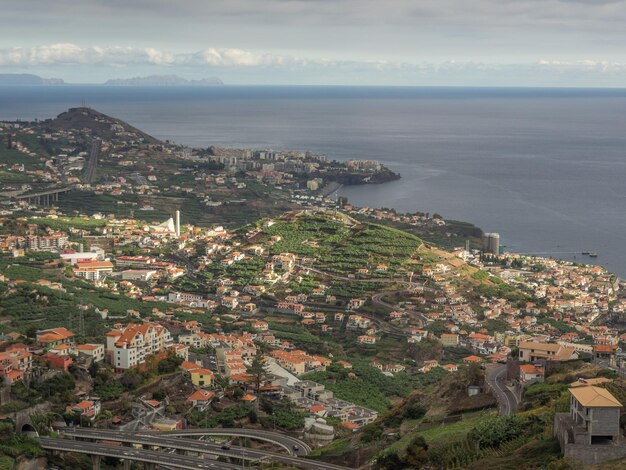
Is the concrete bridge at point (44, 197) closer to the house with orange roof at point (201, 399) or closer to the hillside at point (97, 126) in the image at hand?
the hillside at point (97, 126)

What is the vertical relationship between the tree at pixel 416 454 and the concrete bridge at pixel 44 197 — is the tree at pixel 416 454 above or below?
above

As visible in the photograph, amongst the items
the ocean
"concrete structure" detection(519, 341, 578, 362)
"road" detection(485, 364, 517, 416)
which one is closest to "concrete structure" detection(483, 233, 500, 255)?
the ocean

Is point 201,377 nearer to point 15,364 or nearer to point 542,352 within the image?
point 15,364

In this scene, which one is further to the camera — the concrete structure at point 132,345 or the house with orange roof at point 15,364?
the concrete structure at point 132,345

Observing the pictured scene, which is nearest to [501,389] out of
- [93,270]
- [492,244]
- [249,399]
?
[249,399]

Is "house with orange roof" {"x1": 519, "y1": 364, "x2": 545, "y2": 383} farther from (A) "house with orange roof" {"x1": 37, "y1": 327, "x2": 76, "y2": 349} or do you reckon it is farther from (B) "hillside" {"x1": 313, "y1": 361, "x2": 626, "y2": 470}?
(A) "house with orange roof" {"x1": 37, "y1": 327, "x2": 76, "y2": 349}

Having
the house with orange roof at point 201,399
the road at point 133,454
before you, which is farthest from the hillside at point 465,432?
the house with orange roof at point 201,399
